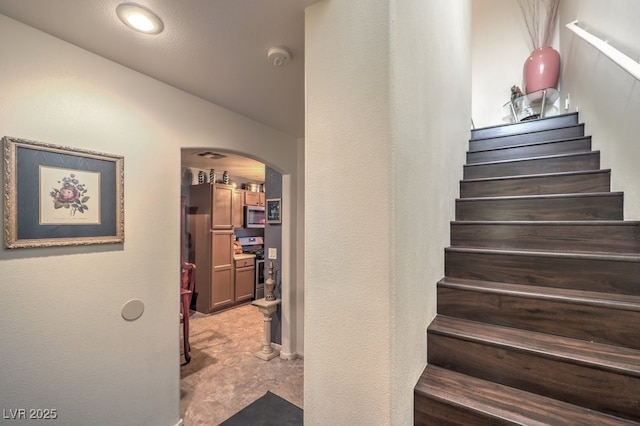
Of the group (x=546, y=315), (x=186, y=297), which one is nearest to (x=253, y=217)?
(x=186, y=297)

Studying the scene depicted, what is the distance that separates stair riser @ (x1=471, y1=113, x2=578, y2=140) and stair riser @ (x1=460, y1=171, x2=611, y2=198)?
97cm

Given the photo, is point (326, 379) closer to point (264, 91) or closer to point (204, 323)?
point (264, 91)

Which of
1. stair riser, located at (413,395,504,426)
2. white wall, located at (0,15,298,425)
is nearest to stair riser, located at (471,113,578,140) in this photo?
stair riser, located at (413,395,504,426)

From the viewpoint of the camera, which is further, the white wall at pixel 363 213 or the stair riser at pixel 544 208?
the stair riser at pixel 544 208

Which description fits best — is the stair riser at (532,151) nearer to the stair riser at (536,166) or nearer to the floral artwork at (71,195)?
the stair riser at (536,166)

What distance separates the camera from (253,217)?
5430mm

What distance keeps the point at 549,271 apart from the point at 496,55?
12.8 feet

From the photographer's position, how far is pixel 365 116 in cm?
90

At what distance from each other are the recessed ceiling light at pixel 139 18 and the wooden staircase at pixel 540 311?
6.48 feet

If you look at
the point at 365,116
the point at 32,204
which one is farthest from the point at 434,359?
the point at 32,204

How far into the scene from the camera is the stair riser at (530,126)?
7.88 feet

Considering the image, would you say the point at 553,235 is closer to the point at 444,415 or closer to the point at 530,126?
the point at 444,415

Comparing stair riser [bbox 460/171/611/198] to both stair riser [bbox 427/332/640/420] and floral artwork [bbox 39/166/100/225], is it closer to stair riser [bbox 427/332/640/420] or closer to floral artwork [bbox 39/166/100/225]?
stair riser [bbox 427/332/640/420]

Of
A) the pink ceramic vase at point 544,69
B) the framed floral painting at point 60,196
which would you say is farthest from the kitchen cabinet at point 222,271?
the pink ceramic vase at point 544,69
